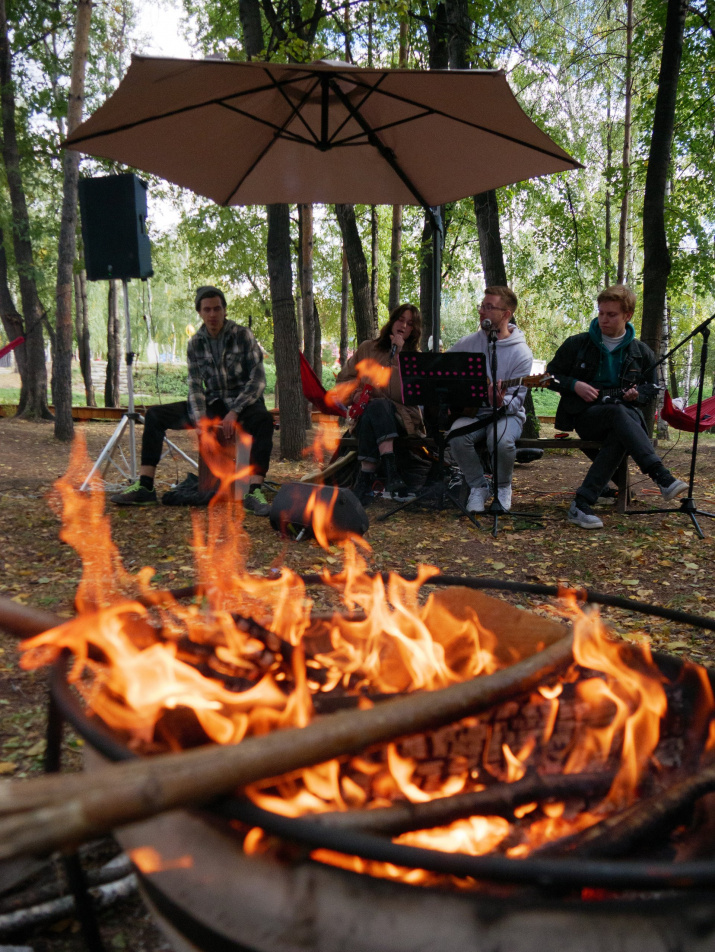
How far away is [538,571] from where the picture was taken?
4.54 m

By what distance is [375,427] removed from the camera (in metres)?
6.14

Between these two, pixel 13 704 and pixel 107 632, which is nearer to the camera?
pixel 107 632

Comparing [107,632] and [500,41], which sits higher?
[500,41]

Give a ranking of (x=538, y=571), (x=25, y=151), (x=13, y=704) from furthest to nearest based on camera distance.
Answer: (x=25, y=151) → (x=538, y=571) → (x=13, y=704)

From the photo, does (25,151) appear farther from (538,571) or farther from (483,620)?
(483,620)

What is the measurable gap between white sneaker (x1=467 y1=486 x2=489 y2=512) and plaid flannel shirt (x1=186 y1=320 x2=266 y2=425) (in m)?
2.11

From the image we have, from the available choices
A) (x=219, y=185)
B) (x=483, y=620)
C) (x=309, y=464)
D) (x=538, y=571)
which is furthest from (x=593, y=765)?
(x=309, y=464)

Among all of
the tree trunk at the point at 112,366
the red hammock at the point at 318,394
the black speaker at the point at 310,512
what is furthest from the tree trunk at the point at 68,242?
the tree trunk at the point at 112,366

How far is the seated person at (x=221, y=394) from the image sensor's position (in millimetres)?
6250

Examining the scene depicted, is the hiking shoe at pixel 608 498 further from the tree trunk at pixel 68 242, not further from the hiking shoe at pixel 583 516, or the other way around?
the tree trunk at pixel 68 242

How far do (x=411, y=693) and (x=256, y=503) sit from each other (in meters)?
4.27

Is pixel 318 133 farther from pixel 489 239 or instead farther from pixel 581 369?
pixel 489 239

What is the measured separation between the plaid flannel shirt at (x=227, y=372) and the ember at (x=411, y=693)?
165 inches

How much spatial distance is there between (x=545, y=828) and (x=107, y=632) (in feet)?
3.45
